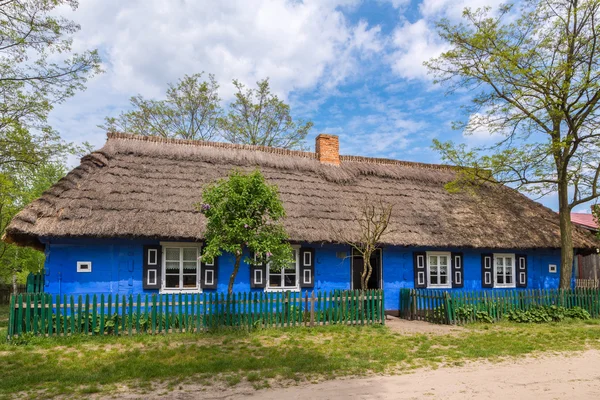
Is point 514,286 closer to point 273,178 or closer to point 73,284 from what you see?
point 273,178

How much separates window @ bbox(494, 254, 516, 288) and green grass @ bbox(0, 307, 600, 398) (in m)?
5.20

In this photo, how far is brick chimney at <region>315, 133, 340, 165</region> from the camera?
17875 mm

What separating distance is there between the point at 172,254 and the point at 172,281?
76 centimetres

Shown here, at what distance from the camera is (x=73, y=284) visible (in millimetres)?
11711

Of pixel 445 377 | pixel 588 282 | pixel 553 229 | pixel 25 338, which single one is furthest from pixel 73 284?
pixel 588 282

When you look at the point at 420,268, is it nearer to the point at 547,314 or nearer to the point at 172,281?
the point at 547,314

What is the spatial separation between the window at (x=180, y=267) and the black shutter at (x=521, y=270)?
1192 centimetres

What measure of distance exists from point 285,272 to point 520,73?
997 centimetres

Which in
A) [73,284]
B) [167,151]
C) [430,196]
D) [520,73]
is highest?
[520,73]

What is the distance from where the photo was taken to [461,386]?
643cm

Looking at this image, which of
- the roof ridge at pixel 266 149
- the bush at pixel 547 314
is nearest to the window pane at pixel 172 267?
the roof ridge at pixel 266 149

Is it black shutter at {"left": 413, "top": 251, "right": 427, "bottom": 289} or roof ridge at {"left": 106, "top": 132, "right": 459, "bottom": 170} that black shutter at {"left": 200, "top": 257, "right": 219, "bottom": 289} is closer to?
roof ridge at {"left": 106, "top": 132, "right": 459, "bottom": 170}

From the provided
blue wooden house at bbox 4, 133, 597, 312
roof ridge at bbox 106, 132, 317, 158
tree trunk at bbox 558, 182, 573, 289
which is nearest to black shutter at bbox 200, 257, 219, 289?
A: blue wooden house at bbox 4, 133, 597, 312

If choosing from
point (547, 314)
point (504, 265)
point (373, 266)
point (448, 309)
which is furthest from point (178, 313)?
point (504, 265)
